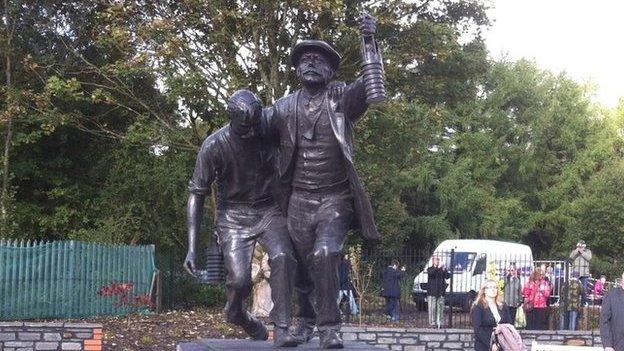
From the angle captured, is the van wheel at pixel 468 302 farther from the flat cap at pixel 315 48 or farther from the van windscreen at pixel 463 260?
the flat cap at pixel 315 48

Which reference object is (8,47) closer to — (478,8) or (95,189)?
(95,189)

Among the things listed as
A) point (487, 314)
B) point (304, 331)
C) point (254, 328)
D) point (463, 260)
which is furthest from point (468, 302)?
point (304, 331)

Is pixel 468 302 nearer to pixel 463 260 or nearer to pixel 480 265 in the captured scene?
pixel 480 265

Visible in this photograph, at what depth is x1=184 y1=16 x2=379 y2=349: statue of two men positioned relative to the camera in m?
7.40

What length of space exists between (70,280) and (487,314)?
426 inches

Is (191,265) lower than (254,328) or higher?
higher

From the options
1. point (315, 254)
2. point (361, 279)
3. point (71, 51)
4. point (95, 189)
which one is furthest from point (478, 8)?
point (315, 254)

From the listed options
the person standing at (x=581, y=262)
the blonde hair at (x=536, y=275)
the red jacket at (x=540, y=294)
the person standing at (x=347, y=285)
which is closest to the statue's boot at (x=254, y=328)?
the person standing at (x=347, y=285)

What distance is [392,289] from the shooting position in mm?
20688

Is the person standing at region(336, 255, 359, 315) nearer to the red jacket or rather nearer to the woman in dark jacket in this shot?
the red jacket

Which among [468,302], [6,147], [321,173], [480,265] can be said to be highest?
[6,147]

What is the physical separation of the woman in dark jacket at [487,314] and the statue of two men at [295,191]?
4869 millimetres

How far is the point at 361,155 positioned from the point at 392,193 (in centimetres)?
1330

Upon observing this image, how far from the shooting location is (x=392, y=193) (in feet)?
126
